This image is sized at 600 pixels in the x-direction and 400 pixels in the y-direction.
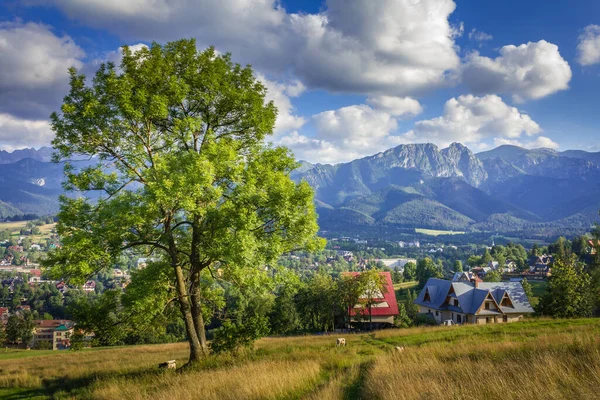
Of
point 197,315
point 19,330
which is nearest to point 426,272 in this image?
point 19,330

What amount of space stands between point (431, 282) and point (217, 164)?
64.2 meters

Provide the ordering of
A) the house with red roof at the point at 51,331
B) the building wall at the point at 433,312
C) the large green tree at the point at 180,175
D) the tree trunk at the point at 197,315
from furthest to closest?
the house with red roof at the point at 51,331
the building wall at the point at 433,312
the tree trunk at the point at 197,315
the large green tree at the point at 180,175

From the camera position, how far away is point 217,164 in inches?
478

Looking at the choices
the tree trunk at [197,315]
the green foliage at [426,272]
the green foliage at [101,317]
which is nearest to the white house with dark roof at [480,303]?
the tree trunk at [197,315]

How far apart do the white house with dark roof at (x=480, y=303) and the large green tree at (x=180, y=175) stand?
168 ft

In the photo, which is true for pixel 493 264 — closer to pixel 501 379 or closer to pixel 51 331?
pixel 51 331

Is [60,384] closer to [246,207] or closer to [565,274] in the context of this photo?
[246,207]

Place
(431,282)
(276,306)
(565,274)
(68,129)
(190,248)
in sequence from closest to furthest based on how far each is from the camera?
(68,129)
(190,248)
(565,274)
(276,306)
(431,282)

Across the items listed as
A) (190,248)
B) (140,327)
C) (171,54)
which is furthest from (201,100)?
(140,327)

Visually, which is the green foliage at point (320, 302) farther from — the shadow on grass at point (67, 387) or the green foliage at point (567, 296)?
the shadow on grass at point (67, 387)

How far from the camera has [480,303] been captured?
54.9 metres

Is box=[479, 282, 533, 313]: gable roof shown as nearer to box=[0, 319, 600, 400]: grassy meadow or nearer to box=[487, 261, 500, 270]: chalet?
box=[0, 319, 600, 400]: grassy meadow

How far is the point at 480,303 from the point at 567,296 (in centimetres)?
1426

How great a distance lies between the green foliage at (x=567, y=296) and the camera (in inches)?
1646
